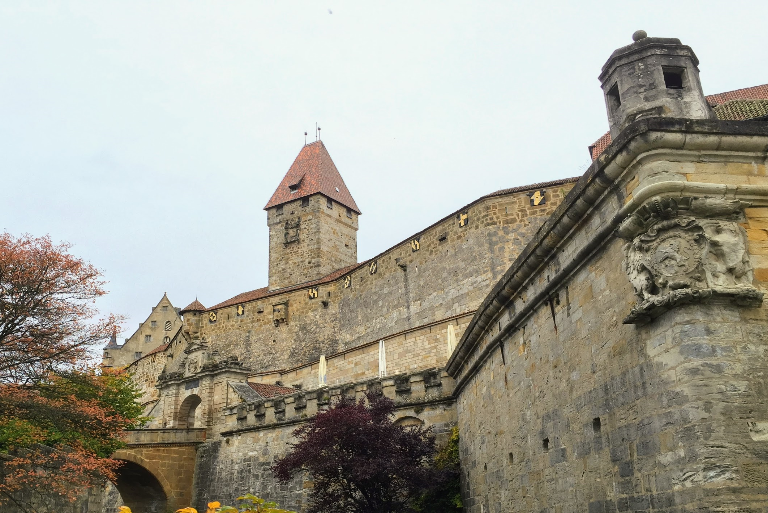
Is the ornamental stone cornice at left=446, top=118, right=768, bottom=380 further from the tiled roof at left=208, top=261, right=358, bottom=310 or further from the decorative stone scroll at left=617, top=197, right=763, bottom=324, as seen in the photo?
the tiled roof at left=208, top=261, right=358, bottom=310

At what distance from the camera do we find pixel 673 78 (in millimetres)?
7633

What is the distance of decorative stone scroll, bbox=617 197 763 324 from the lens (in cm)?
479

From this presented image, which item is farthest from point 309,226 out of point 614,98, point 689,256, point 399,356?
point 689,256

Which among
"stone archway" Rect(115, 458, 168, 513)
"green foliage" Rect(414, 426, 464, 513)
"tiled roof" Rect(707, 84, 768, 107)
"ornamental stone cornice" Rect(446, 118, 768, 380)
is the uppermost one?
"tiled roof" Rect(707, 84, 768, 107)

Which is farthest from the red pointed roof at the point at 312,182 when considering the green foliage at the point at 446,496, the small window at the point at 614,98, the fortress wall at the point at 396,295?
the small window at the point at 614,98

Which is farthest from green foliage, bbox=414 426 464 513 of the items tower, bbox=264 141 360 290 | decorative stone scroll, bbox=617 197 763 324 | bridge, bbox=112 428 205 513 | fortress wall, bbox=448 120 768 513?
tower, bbox=264 141 360 290

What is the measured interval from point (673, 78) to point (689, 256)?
3.59 metres

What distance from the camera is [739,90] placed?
27.2 meters

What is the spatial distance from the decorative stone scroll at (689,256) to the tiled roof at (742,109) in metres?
17.6

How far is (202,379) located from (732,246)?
21.8 metres

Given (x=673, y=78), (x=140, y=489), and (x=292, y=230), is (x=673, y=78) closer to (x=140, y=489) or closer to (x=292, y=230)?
(x=140, y=489)

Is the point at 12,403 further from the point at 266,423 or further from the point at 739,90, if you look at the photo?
the point at 739,90

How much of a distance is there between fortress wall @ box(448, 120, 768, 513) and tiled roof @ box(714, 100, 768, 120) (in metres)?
16.0

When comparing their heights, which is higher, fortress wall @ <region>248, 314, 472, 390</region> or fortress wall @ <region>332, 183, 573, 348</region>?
fortress wall @ <region>332, 183, 573, 348</region>
